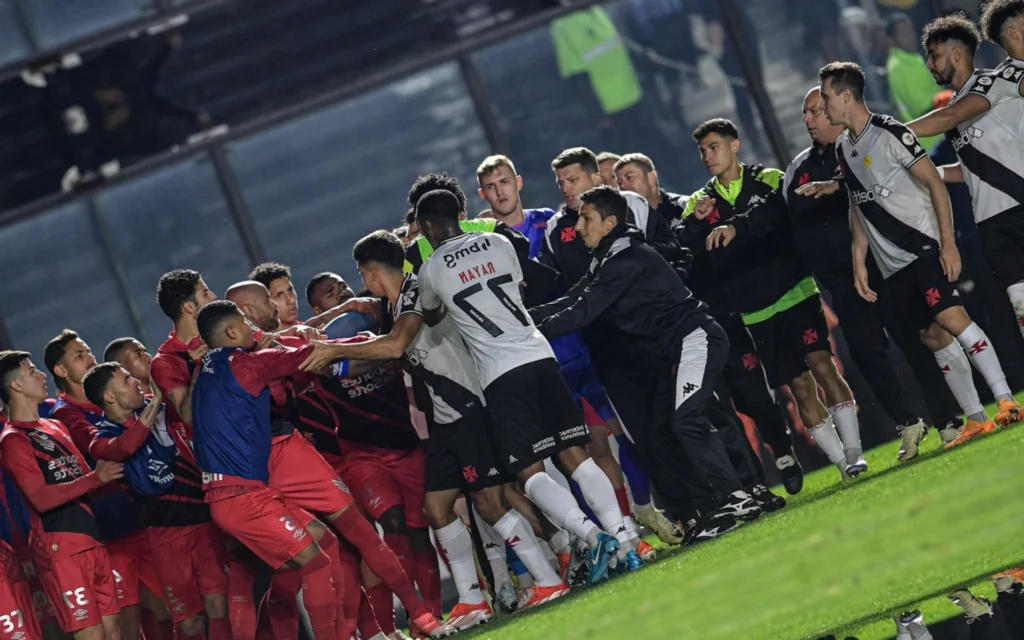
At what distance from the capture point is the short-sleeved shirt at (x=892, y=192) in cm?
821

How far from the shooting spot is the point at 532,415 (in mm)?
7648

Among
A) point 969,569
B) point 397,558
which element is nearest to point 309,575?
point 397,558

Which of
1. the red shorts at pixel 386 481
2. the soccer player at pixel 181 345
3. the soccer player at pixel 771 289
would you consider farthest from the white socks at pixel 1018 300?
the soccer player at pixel 181 345

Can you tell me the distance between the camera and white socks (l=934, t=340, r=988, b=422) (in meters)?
8.34

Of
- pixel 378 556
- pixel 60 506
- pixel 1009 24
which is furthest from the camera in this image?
pixel 60 506

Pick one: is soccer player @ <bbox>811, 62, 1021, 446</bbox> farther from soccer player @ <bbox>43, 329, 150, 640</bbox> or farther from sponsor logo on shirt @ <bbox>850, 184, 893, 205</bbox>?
soccer player @ <bbox>43, 329, 150, 640</bbox>

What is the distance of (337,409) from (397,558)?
942mm

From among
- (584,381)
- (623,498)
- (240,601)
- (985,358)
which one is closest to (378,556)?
(240,601)

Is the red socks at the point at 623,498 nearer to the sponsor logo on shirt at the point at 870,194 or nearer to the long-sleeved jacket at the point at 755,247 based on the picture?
the long-sleeved jacket at the point at 755,247

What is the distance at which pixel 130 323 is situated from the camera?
12.3 metres

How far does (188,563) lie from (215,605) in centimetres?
28

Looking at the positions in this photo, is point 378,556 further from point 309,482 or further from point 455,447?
point 455,447

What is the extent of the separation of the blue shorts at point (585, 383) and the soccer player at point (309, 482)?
5.38ft

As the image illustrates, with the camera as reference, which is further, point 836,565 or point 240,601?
point 240,601
